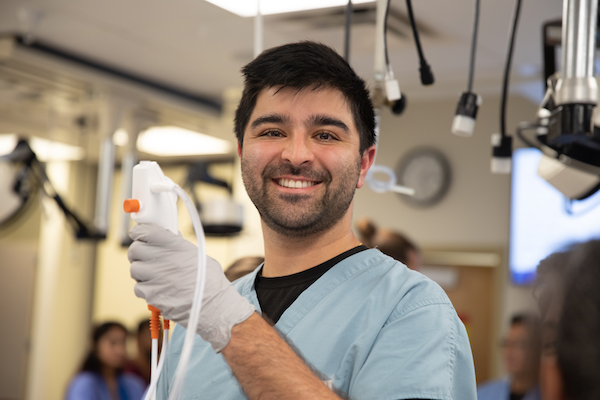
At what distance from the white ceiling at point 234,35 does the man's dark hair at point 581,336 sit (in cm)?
192

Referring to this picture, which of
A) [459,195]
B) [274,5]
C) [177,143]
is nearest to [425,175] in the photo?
[459,195]

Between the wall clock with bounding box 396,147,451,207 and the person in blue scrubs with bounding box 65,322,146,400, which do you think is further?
the wall clock with bounding box 396,147,451,207

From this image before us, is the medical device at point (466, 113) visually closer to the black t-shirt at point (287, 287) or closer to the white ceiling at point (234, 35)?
the black t-shirt at point (287, 287)

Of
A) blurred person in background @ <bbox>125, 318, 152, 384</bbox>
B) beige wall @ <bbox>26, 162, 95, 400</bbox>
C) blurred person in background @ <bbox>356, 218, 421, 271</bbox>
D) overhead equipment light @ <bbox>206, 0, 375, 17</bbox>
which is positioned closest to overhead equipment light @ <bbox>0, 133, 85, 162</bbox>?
beige wall @ <bbox>26, 162, 95, 400</bbox>

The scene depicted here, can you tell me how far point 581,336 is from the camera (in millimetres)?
675

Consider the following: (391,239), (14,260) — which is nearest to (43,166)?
(391,239)

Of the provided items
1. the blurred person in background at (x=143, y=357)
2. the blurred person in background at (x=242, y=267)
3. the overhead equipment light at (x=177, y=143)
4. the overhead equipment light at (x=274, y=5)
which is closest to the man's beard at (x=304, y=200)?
the blurred person in background at (x=242, y=267)

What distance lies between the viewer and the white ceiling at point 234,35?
2543 millimetres

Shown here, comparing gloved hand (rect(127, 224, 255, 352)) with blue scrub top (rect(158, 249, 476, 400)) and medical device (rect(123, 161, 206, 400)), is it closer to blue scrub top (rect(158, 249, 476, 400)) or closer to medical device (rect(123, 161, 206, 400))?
medical device (rect(123, 161, 206, 400))

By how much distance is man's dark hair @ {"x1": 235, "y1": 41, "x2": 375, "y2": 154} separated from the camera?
3.42 feet

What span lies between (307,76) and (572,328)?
56 cm

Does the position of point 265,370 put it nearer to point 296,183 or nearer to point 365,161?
point 296,183

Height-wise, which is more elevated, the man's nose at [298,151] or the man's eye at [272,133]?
the man's eye at [272,133]

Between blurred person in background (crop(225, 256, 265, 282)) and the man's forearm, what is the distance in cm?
87
